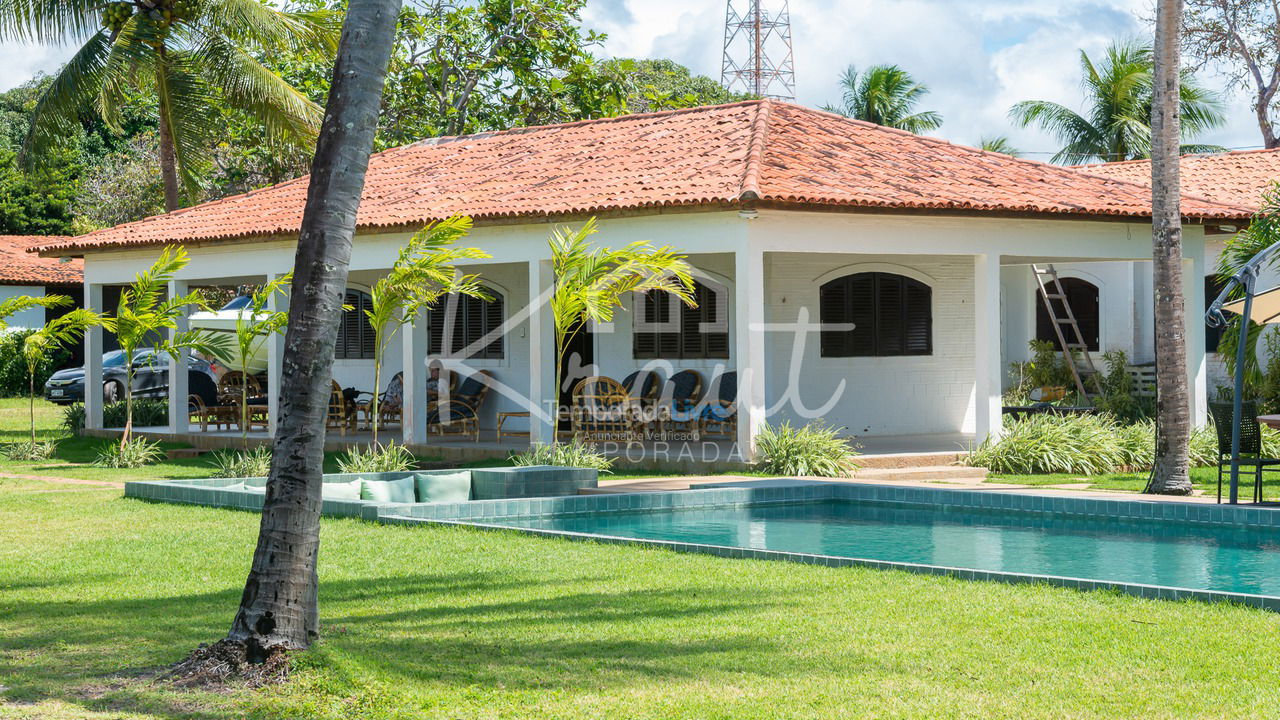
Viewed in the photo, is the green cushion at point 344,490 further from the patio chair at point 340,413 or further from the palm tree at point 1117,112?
the palm tree at point 1117,112

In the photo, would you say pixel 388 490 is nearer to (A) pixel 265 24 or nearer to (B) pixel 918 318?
(B) pixel 918 318

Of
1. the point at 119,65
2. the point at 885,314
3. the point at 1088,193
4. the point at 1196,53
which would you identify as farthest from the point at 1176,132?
the point at 1196,53

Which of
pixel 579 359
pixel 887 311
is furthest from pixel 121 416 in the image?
pixel 887 311

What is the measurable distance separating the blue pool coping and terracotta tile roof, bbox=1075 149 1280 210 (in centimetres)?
1103

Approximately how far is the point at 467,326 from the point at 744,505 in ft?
30.6

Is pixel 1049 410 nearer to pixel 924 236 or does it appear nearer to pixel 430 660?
pixel 924 236

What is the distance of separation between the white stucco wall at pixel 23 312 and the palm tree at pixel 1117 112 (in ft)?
83.1

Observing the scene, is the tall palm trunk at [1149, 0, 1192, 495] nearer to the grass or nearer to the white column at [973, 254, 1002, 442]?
the white column at [973, 254, 1002, 442]

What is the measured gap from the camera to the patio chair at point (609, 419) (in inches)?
664

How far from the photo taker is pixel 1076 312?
24.3 meters

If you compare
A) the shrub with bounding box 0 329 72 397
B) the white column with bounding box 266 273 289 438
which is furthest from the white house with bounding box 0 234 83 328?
the white column with bounding box 266 273 289 438

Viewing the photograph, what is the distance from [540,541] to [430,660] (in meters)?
3.94

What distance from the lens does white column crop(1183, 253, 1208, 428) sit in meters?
17.6

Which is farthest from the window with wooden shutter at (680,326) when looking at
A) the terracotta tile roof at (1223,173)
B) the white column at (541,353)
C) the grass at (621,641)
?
the grass at (621,641)
